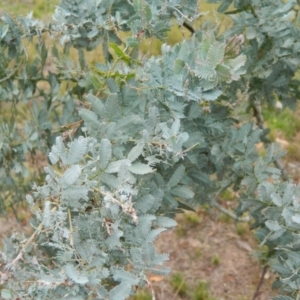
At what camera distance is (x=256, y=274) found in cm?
225

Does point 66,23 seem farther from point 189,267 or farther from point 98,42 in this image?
point 189,267

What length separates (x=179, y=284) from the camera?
2168 millimetres

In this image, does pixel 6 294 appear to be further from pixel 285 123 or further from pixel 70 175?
pixel 285 123

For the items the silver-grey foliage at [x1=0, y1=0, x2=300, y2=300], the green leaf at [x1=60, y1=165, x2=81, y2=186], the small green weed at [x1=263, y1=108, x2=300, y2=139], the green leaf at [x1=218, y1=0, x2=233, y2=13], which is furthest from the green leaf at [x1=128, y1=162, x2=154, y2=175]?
the small green weed at [x1=263, y1=108, x2=300, y2=139]

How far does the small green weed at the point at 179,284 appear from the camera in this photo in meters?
2.14

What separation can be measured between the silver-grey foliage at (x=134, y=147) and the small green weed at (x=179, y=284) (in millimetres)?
934

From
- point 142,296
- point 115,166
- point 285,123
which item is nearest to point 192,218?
point 142,296

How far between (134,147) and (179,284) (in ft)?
4.95

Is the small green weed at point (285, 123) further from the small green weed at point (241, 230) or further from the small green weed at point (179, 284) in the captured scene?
the small green weed at point (179, 284)

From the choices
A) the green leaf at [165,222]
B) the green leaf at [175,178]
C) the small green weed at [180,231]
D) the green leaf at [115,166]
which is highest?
the green leaf at [115,166]

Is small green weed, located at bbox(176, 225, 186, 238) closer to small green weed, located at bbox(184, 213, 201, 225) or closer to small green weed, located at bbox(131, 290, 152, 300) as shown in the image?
small green weed, located at bbox(184, 213, 201, 225)

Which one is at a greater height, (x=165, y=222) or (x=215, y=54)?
(x=215, y=54)

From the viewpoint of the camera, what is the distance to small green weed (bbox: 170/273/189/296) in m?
2.14

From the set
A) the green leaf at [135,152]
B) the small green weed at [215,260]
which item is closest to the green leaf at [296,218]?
the green leaf at [135,152]
